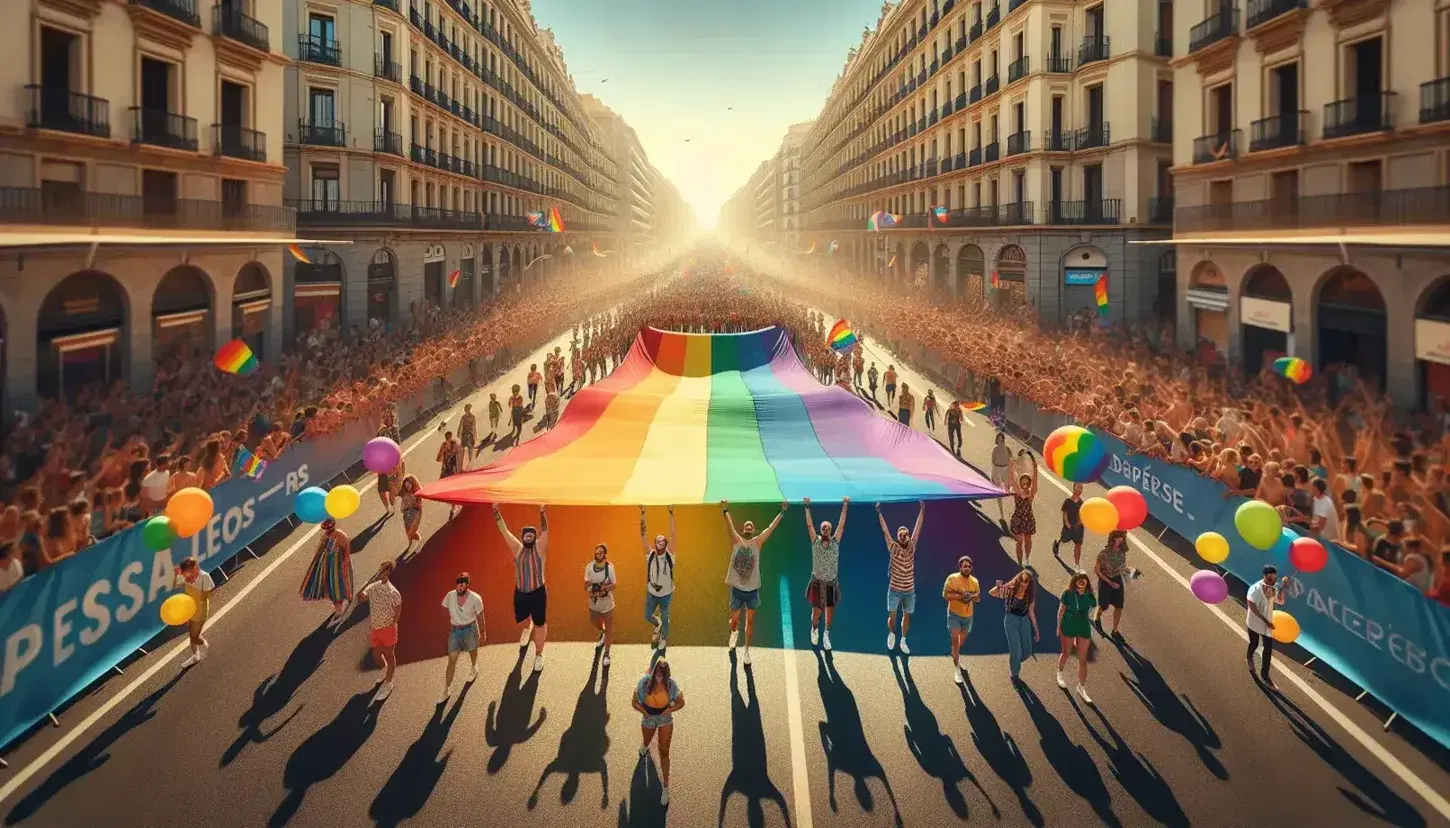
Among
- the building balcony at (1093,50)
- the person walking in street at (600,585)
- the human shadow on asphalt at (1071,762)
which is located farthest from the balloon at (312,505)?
the building balcony at (1093,50)

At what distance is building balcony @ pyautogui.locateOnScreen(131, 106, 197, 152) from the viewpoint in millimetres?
21812

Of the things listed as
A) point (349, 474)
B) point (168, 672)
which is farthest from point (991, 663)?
point (349, 474)

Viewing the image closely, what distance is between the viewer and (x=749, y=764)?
815cm

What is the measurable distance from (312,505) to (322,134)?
29.3 m

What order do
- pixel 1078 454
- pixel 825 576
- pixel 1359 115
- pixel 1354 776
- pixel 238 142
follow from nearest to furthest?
pixel 1354 776, pixel 825 576, pixel 1078 454, pixel 1359 115, pixel 238 142

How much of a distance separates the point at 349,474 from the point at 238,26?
16734mm

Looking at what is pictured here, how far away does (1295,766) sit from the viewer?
314 inches

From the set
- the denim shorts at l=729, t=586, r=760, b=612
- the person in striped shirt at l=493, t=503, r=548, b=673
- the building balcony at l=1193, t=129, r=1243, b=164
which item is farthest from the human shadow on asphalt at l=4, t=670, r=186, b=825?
the building balcony at l=1193, t=129, r=1243, b=164

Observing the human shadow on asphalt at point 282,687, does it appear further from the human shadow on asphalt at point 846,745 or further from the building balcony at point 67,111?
the building balcony at point 67,111

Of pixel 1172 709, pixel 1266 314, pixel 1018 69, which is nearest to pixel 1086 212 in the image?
pixel 1018 69

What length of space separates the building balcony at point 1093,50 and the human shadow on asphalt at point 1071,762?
35.1 meters

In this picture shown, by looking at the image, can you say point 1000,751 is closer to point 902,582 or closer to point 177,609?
point 902,582

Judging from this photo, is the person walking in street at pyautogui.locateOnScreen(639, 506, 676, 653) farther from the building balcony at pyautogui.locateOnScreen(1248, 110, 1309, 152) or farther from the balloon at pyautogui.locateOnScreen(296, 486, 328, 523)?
the building balcony at pyautogui.locateOnScreen(1248, 110, 1309, 152)

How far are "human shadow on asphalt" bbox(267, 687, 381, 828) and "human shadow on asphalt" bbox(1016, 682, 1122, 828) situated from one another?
6943 millimetres
